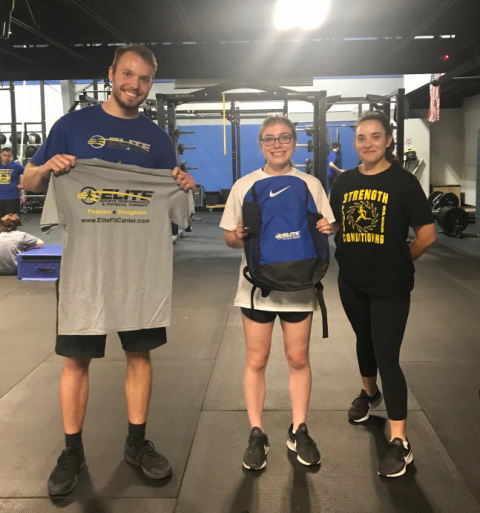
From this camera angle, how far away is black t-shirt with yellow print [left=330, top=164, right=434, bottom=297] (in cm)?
193

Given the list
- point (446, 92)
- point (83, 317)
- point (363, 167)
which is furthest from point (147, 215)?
point (446, 92)

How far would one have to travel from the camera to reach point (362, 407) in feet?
7.80

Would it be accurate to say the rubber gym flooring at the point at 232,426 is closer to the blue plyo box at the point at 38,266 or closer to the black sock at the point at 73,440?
the black sock at the point at 73,440

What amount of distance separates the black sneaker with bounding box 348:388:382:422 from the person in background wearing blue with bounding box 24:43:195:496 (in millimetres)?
911

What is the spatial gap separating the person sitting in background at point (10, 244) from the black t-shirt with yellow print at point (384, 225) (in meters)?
4.84

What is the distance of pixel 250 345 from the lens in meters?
1.99

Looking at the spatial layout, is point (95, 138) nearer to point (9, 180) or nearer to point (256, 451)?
point (256, 451)

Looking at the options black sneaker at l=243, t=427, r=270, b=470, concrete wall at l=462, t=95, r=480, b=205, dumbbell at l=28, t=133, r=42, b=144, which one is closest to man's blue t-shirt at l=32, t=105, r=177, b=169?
black sneaker at l=243, t=427, r=270, b=470

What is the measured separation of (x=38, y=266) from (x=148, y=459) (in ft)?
13.6

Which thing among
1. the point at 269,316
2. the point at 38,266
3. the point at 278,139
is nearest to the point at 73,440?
the point at 269,316

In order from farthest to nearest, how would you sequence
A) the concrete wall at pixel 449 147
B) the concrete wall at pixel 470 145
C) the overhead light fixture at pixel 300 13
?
the concrete wall at pixel 449 147
the concrete wall at pixel 470 145
the overhead light fixture at pixel 300 13

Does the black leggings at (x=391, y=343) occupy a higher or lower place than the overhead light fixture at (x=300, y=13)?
lower

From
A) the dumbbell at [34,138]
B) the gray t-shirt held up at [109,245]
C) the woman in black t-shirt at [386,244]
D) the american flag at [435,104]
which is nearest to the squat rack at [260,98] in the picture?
the american flag at [435,104]

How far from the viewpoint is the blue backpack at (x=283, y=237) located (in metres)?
1.89
